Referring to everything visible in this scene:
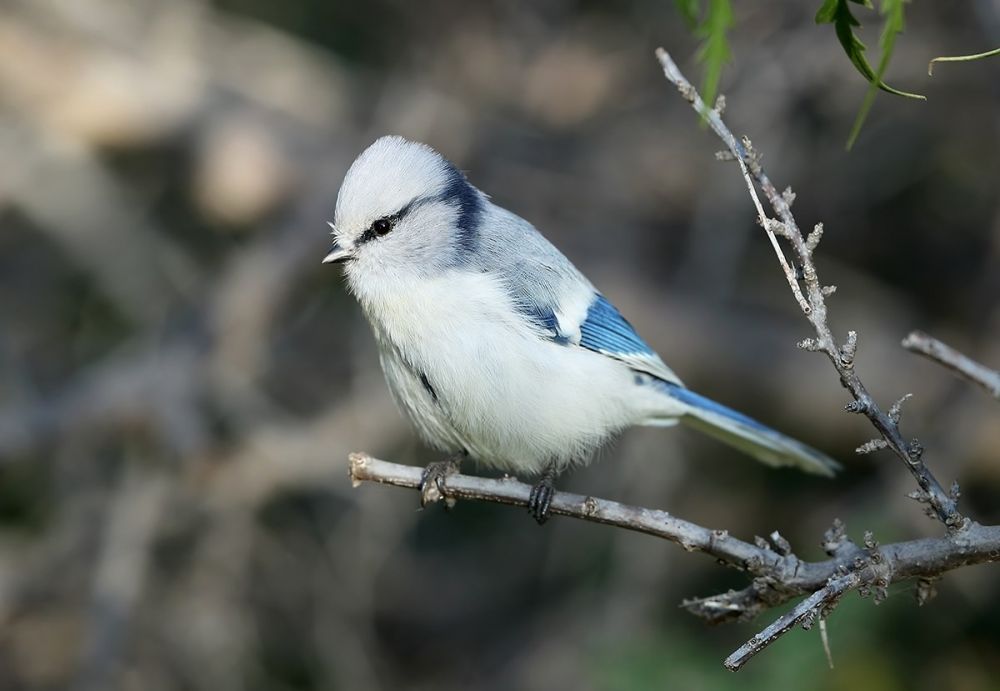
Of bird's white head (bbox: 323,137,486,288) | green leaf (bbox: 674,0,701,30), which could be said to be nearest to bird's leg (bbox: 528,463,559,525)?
bird's white head (bbox: 323,137,486,288)

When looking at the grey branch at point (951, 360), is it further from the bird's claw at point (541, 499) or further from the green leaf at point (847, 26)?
the bird's claw at point (541, 499)

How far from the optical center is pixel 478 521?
16.8 feet

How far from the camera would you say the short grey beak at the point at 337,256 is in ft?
8.94

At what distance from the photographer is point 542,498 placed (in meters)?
2.53

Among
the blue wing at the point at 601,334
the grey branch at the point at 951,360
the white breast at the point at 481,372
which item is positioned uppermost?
the blue wing at the point at 601,334

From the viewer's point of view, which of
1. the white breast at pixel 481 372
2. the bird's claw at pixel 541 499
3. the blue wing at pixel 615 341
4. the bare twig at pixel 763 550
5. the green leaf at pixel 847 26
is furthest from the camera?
the blue wing at pixel 615 341

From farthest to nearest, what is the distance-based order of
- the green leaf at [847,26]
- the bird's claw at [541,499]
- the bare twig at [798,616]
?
the bird's claw at [541,499] < the bare twig at [798,616] < the green leaf at [847,26]

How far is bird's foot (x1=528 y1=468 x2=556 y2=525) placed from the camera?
2369 millimetres

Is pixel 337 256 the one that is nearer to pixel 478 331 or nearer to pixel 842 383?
pixel 478 331

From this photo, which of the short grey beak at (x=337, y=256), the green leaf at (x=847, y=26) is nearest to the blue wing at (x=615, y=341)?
the short grey beak at (x=337, y=256)

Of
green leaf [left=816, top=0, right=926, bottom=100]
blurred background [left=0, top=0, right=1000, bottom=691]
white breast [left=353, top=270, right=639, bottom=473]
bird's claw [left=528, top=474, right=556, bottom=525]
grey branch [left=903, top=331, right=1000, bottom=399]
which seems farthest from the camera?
blurred background [left=0, top=0, right=1000, bottom=691]

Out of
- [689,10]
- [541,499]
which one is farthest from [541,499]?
[689,10]

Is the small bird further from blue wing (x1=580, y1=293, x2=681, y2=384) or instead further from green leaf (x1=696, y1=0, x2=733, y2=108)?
green leaf (x1=696, y1=0, x2=733, y2=108)

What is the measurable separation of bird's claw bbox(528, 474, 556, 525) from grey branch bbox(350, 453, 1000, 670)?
11cm
